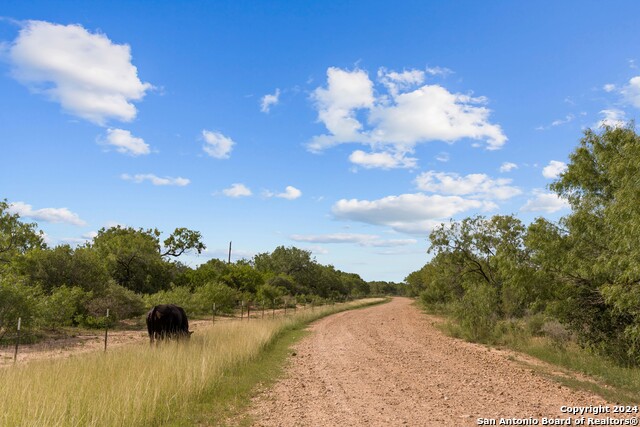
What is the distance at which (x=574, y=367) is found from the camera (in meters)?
14.5

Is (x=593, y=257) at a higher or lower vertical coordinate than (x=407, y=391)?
higher

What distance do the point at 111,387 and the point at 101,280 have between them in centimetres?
2159

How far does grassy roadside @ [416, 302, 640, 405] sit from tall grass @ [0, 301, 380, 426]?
381 inches

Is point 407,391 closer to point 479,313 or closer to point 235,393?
point 235,393

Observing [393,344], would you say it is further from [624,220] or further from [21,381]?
[21,381]

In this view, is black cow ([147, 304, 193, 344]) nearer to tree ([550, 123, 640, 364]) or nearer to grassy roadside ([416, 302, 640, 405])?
grassy roadside ([416, 302, 640, 405])

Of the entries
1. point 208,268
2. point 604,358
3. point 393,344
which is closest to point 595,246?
point 604,358

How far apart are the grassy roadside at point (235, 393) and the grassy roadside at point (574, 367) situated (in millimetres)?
8264

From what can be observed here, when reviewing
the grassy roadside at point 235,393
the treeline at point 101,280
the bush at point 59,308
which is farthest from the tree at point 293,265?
the grassy roadside at point 235,393

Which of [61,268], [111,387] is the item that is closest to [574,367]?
[111,387]

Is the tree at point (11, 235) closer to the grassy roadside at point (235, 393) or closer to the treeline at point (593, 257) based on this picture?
the grassy roadside at point (235, 393)

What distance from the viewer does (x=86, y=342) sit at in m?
19.2

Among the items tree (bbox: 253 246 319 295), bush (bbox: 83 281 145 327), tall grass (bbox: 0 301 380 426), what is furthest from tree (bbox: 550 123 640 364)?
tree (bbox: 253 246 319 295)

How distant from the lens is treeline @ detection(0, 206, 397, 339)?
64.5 feet
